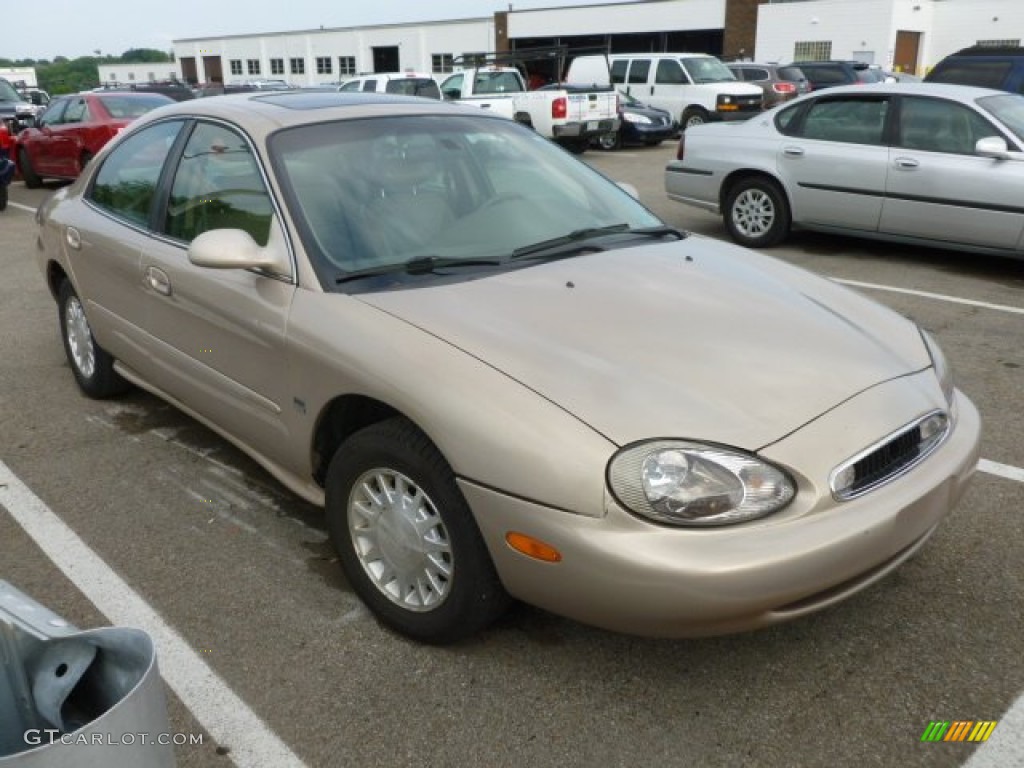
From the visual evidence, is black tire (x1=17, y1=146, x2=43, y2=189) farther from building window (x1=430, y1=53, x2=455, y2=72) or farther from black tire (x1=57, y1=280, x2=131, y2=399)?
building window (x1=430, y1=53, x2=455, y2=72)

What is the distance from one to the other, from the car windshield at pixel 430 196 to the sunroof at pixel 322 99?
0.68 ft

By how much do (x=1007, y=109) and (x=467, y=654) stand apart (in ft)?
22.3

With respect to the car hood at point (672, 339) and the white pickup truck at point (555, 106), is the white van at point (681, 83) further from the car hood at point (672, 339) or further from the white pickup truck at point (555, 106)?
the car hood at point (672, 339)

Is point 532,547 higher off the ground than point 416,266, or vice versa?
point 416,266

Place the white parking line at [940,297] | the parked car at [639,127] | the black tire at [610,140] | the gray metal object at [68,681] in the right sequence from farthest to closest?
1. the parked car at [639,127]
2. the black tire at [610,140]
3. the white parking line at [940,297]
4. the gray metal object at [68,681]

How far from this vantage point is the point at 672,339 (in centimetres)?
257

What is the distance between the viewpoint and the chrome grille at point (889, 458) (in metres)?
2.27

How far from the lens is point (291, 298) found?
2916 mm

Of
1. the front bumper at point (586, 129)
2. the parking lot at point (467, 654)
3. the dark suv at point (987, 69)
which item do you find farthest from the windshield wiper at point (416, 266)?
the front bumper at point (586, 129)

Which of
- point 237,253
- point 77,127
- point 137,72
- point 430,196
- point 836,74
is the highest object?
point 137,72

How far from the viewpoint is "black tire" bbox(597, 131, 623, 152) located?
56.9ft

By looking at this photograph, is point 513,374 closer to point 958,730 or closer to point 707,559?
point 707,559

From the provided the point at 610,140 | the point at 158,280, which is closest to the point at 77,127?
the point at 610,140

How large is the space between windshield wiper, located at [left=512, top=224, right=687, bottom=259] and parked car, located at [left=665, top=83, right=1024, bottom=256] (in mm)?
4388
